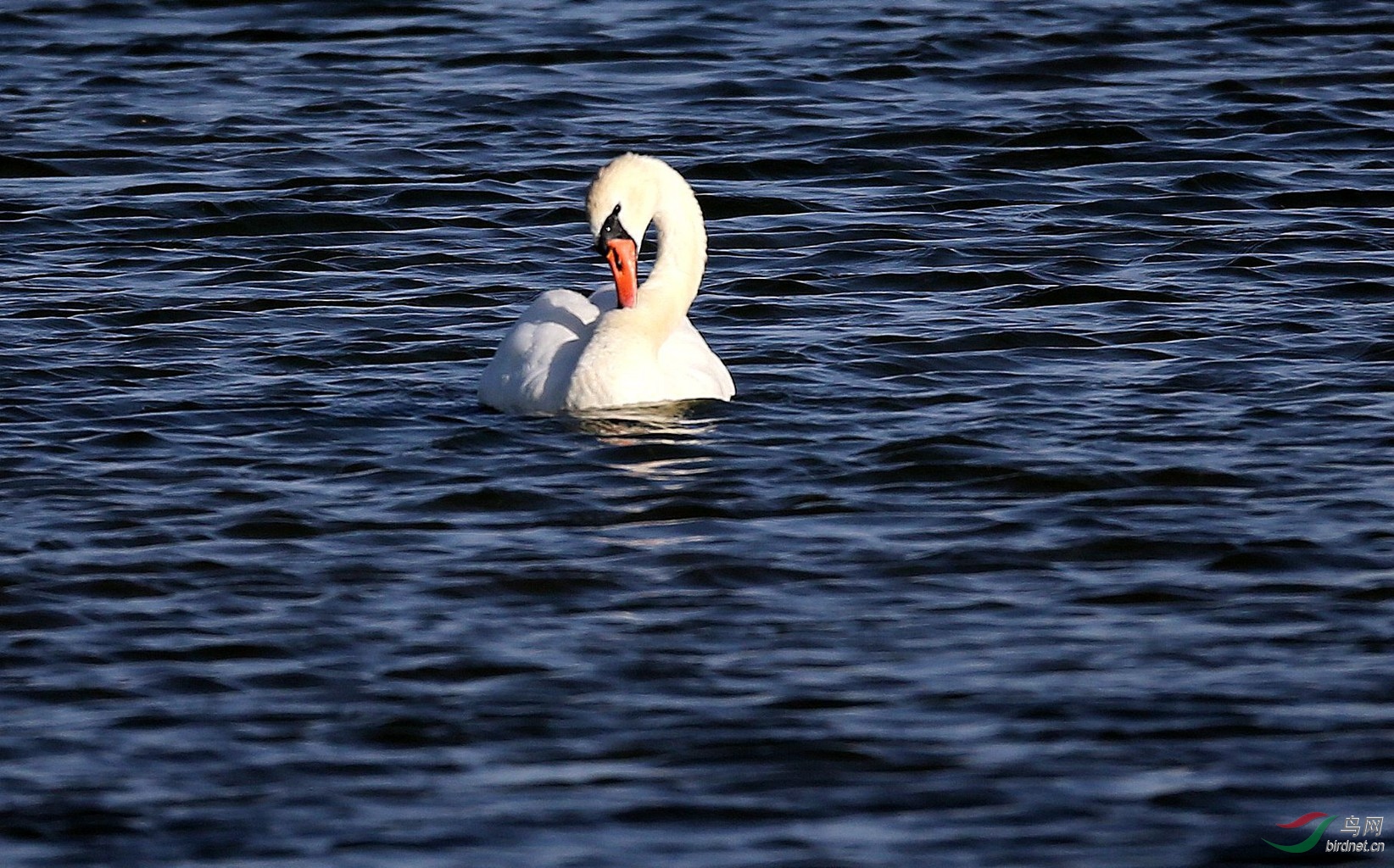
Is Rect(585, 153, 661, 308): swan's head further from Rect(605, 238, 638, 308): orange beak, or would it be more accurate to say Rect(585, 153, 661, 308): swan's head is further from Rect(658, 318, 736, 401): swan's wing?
Rect(658, 318, 736, 401): swan's wing

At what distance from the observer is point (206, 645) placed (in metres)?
7.97

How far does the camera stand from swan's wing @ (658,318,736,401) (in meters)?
10.7

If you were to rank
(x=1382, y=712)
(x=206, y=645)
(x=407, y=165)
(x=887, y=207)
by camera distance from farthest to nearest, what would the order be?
(x=407, y=165)
(x=887, y=207)
(x=206, y=645)
(x=1382, y=712)

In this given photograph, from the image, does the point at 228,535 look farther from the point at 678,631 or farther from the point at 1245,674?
the point at 1245,674

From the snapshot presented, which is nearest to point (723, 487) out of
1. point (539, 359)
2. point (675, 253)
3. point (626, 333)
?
point (626, 333)

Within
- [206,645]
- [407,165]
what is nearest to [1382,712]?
[206,645]

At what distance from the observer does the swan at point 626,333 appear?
10.5 meters

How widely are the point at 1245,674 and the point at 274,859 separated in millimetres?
2996

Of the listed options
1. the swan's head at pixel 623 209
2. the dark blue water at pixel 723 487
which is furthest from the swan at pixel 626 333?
the dark blue water at pixel 723 487

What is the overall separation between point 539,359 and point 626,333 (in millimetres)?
428

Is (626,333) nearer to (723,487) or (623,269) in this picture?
(623,269)

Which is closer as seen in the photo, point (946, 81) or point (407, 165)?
point (407, 165)

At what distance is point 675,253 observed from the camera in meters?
10.9

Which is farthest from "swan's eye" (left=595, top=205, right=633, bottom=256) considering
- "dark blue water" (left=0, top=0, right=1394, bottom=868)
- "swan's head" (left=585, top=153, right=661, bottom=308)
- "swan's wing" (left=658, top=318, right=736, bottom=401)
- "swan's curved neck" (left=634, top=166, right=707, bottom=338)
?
"dark blue water" (left=0, top=0, right=1394, bottom=868)
